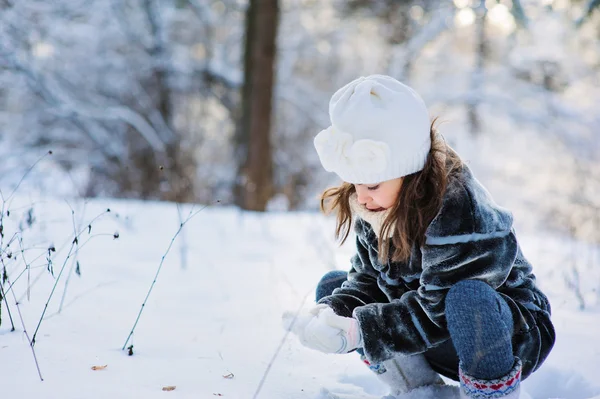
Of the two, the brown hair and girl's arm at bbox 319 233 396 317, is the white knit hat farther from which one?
girl's arm at bbox 319 233 396 317

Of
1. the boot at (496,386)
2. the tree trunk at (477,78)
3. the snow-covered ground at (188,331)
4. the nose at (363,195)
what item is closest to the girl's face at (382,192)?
the nose at (363,195)

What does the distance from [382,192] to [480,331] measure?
0.47 metres

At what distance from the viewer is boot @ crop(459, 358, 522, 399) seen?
1.45 metres

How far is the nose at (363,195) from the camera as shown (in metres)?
1.68

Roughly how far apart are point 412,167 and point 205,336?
105cm

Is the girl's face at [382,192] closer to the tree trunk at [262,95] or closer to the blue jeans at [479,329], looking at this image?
the blue jeans at [479,329]

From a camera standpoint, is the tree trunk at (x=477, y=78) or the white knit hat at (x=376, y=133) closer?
the white knit hat at (x=376, y=133)

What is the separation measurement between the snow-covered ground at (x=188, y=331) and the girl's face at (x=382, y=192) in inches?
15.8

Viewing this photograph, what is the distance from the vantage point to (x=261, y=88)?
7.08 metres

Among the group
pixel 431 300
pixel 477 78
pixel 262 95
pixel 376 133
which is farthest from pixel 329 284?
pixel 477 78

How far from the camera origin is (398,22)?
9992 millimetres

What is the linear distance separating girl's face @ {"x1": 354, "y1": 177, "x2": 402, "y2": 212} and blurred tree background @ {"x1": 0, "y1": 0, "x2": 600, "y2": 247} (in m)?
5.16

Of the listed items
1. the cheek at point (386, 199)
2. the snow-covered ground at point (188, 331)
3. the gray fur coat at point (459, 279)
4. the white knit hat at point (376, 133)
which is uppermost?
the white knit hat at point (376, 133)

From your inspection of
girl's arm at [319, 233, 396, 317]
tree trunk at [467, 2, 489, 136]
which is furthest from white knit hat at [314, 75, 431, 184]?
tree trunk at [467, 2, 489, 136]
